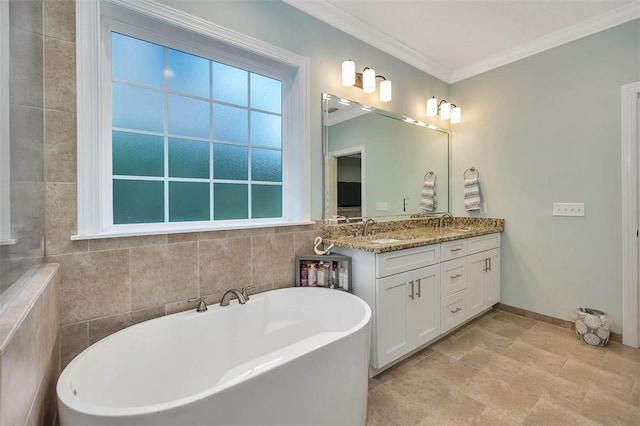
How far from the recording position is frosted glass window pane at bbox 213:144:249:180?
1.87m

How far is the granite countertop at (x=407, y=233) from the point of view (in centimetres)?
188

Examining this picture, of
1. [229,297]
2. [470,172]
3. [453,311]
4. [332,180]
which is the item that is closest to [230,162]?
[332,180]

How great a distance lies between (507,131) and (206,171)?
296cm

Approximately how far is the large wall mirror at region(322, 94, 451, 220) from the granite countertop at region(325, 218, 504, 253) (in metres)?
0.12

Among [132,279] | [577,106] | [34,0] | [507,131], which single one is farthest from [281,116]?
[577,106]

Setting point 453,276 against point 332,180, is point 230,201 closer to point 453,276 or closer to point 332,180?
point 332,180

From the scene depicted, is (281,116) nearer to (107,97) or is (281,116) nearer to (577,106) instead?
(107,97)

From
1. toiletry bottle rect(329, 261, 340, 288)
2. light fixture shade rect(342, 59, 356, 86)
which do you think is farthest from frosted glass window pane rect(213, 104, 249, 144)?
toiletry bottle rect(329, 261, 340, 288)

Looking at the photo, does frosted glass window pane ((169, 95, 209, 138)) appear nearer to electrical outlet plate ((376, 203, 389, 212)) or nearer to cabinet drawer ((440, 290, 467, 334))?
electrical outlet plate ((376, 203, 389, 212))

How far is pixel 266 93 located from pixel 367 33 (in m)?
1.12

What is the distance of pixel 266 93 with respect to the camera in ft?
6.84

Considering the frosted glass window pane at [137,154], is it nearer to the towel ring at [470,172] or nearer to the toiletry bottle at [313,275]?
the toiletry bottle at [313,275]

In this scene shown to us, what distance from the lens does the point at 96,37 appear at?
4.33ft

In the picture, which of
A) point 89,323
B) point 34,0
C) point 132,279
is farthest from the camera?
point 132,279
